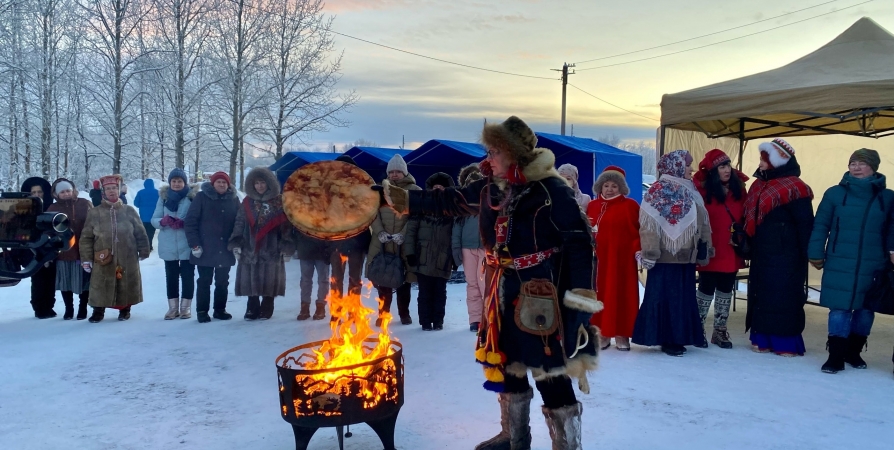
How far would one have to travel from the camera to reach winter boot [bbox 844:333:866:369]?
541 centimetres

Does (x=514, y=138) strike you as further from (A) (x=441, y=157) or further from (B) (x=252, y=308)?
(A) (x=441, y=157)

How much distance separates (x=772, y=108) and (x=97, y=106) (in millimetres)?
20833

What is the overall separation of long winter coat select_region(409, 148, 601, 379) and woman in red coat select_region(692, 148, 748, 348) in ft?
10.7

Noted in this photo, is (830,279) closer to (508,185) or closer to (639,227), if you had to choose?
(639,227)

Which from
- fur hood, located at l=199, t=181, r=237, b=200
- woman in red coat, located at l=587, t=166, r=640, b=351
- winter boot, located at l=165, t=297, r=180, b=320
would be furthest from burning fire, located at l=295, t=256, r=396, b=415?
winter boot, located at l=165, t=297, r=180, b=320

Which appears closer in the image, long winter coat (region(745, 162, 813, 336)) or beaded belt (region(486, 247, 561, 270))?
beaded belt (region(486, 247, 561, 270))

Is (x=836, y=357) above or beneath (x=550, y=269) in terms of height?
beneath

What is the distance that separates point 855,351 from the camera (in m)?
5.44

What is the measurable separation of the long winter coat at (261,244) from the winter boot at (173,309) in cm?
90

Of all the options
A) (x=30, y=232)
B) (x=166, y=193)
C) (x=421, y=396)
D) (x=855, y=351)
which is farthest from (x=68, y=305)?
(x=855, y=351)

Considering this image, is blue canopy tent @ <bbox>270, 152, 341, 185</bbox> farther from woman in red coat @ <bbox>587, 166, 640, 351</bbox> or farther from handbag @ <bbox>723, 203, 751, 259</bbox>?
handbag @ <bbox>723, 203, 751, 259</bbox>

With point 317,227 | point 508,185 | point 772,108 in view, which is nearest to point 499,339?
point 508,185

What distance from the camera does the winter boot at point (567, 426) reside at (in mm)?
3238

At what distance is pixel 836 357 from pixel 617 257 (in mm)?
2003
